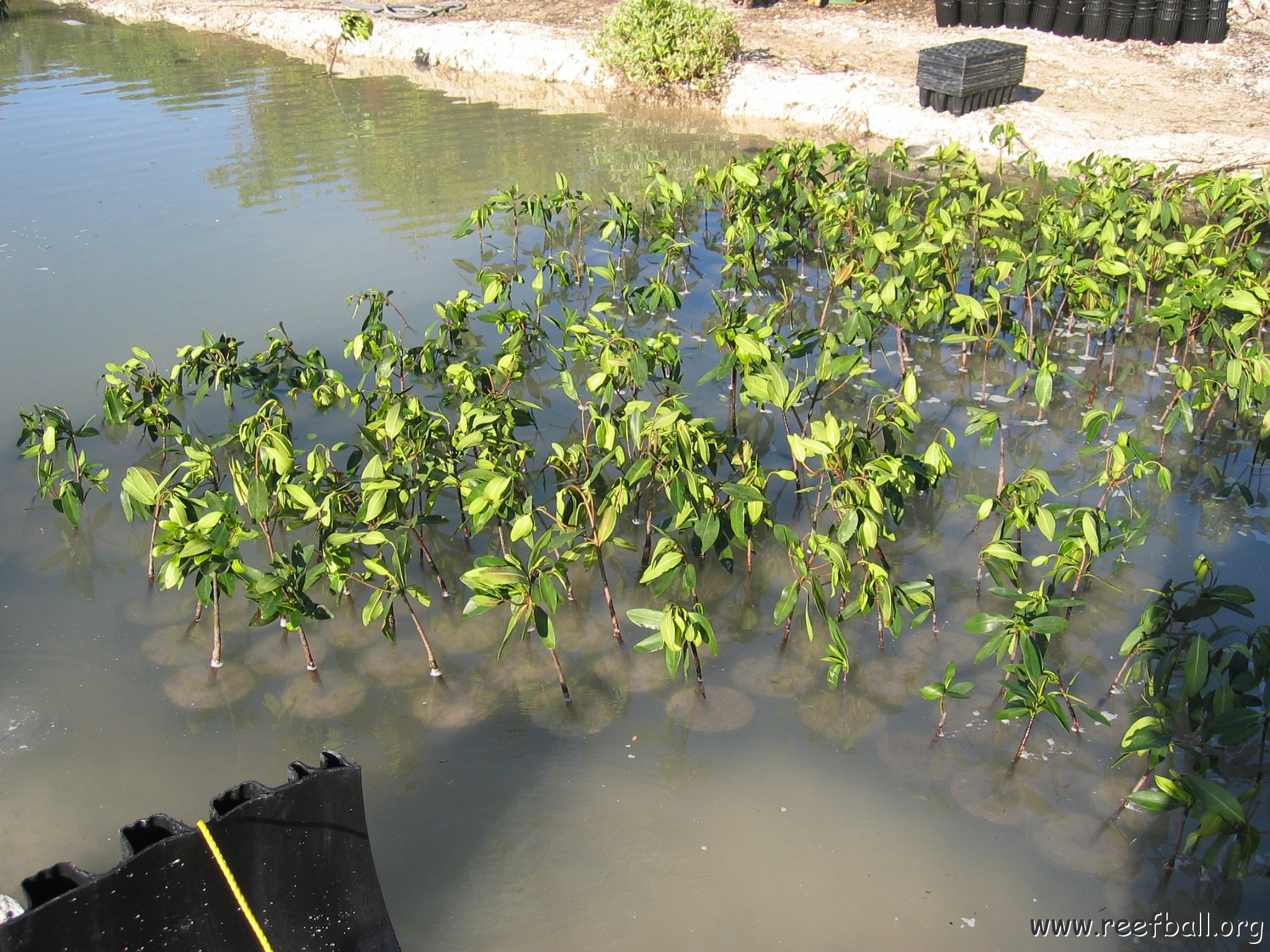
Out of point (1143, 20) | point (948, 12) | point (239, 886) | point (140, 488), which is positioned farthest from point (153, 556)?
point (948, 12)

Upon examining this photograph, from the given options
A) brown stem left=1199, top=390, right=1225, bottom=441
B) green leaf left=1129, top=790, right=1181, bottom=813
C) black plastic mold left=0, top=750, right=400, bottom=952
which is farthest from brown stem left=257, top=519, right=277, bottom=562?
brown stem left=1199, top=390, right=1225, bottom=441

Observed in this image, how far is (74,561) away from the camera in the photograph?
13.2 ft

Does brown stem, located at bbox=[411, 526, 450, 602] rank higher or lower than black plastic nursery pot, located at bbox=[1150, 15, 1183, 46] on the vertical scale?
lower

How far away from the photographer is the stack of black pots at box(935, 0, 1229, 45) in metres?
10.7

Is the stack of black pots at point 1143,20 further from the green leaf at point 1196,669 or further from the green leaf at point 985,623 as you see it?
the green leaf at point 1196,669

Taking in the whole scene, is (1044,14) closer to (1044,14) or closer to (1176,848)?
(1044,14)

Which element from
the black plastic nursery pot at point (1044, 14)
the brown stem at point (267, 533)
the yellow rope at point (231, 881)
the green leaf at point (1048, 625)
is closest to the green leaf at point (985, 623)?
the green leaf at point (1048, 625)

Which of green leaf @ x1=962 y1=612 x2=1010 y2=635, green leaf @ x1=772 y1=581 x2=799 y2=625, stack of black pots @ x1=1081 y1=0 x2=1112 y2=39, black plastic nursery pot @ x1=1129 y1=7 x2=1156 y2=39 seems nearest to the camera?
green leaf @ x1=962 y1=612 x2=1010 y2=635

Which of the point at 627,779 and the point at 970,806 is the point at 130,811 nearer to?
the point at 627,779

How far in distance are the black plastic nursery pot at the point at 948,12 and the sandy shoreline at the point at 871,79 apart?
0.14m

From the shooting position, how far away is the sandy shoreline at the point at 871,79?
8570 millimetres

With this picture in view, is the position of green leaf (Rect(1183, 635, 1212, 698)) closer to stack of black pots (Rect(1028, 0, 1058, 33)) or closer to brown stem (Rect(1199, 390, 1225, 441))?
brown stem (Rect(1199, 390, 1225, 441))

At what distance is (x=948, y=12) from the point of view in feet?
40.2

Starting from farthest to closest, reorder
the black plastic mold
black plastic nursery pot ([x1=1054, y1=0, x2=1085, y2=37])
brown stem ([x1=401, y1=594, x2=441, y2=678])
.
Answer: black plastic nursery pot ([x1=1054, y1=0, x2=1085, y2=37]) < brown stem ([x1=401, y1=594, x2=441, y2=678]) < the black plastic mold
